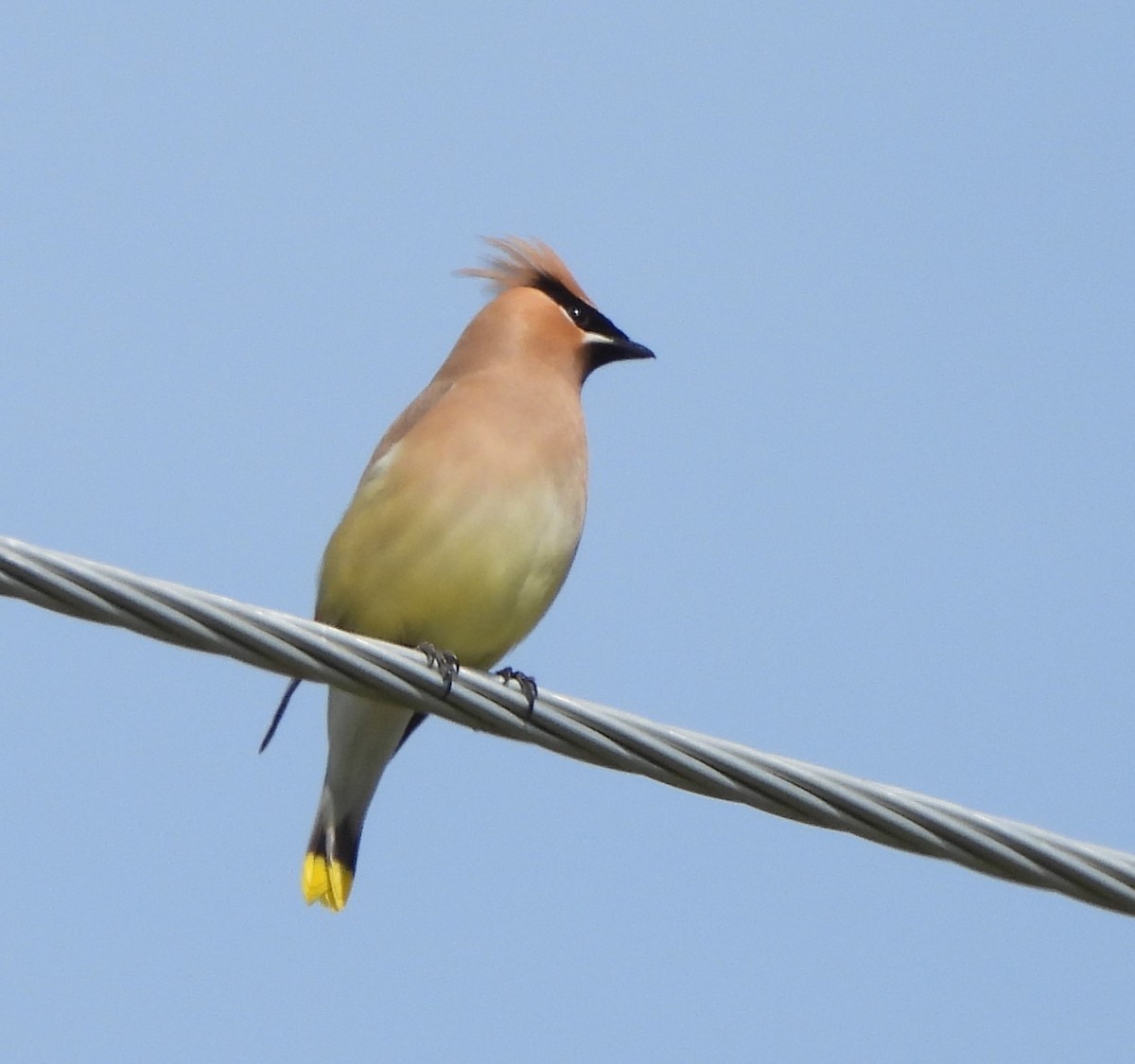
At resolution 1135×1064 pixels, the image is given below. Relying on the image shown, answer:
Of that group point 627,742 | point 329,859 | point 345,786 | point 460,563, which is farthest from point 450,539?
point 627,742

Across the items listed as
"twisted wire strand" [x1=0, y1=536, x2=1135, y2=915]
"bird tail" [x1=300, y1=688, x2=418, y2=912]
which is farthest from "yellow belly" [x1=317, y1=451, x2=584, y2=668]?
"twisted wire strand" [x1=0, y1=536, x2=1135, y2=915]

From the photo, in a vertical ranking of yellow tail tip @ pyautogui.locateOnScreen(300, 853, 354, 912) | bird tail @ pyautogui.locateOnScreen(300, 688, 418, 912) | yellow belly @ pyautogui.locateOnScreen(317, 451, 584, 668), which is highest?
yellow belly @ pyautogui.locateOnScreen(317, 451, 584, 668)

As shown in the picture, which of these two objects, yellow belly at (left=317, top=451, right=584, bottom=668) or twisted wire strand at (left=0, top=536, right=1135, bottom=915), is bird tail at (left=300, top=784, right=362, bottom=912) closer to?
yellow belly at (left=317, top=451, right=584, bottom=668)

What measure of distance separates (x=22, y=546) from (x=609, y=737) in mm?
1017

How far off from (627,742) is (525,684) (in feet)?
4.16

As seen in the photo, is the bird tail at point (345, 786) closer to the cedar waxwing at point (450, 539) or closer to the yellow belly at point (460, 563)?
the cedar waxwing at point (450, 539)

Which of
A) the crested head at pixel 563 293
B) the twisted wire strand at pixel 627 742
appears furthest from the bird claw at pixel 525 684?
the crested head at pixel 563 293

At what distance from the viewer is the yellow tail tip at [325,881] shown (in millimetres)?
6527

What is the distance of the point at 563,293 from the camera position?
7.40m

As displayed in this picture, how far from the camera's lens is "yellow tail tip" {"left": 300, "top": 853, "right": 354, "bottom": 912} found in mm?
6527

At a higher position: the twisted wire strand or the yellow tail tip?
the twisted wire strand

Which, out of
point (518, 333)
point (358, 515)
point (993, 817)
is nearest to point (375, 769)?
point (358, 515)

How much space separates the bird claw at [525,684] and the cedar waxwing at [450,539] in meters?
0.18

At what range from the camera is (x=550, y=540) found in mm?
6105
